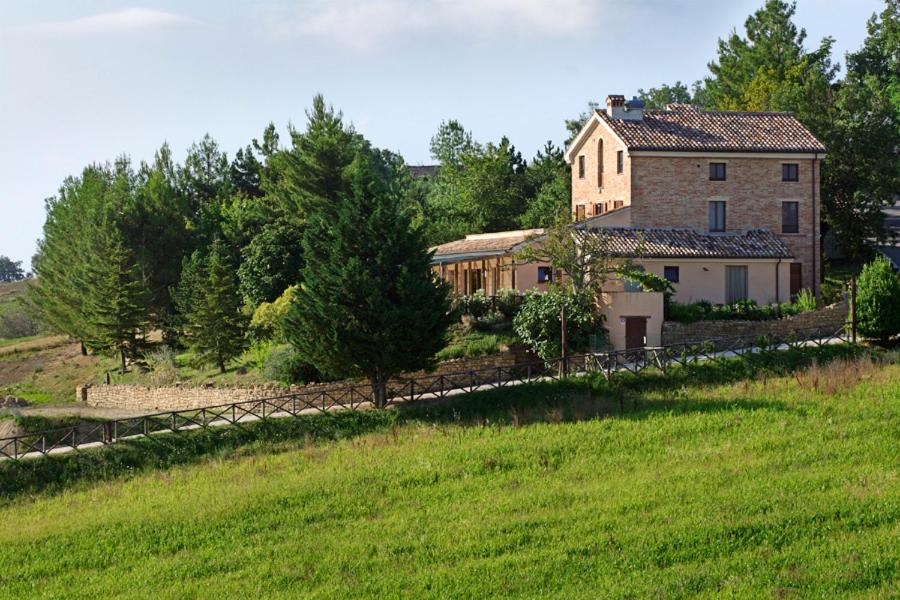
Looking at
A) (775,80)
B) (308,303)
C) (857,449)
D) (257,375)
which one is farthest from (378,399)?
(775,80)

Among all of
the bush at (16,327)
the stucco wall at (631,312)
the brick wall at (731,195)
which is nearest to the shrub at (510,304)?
the stucco wall at (631,312)

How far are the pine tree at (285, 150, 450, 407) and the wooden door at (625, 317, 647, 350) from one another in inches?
302

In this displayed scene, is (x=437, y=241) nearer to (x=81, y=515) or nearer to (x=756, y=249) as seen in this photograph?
(x=756, y=249)

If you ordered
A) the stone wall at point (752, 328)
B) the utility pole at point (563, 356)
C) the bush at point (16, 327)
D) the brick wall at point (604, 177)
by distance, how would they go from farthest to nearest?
the bush at point (16, 327) → the brick wall at point (604, 177) → the stone wall at point (752, 328) → the utility pole at point (563, 356)

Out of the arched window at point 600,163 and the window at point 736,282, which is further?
the arched window at point 600,163

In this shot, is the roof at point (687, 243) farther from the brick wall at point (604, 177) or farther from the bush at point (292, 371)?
the bush at point (292, 371)

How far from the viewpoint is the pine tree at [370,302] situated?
34781 millimetres

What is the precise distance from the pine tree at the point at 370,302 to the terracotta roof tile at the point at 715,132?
1582 centimetres

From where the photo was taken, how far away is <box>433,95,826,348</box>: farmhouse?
45188mm

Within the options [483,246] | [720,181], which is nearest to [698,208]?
[720,181]

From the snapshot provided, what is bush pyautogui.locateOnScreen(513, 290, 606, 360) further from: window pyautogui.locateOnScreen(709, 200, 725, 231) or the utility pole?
window pyautogui.locateOnScreen(709, 200, 725, 231)

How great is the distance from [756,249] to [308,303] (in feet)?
68.3

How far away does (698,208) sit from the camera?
159ft

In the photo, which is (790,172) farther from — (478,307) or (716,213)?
(478,307)
